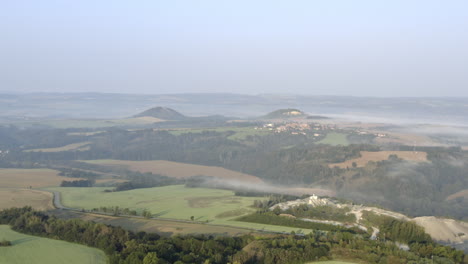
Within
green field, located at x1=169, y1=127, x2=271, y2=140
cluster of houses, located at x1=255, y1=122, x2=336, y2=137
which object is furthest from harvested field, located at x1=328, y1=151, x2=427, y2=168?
green field, located at x1=169, y1=127, x2=271, y2=140

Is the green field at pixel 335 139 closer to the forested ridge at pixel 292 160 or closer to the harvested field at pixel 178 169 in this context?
the forested ridge at pixel 292 160

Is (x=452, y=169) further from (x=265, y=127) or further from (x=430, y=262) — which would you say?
(x=265, y=127)

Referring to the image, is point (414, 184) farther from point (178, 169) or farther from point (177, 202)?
point (178, 169)

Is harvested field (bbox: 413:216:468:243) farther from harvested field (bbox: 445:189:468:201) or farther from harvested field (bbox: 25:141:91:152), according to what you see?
harvested field (bbox: 25:141:91:152)

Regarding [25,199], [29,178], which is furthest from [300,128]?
[25,199]

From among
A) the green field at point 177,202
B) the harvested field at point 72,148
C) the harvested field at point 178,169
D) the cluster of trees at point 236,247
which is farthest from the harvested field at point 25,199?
the harvested field at point 72,148

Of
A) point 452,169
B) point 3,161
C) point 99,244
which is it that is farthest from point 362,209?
point 3,161
